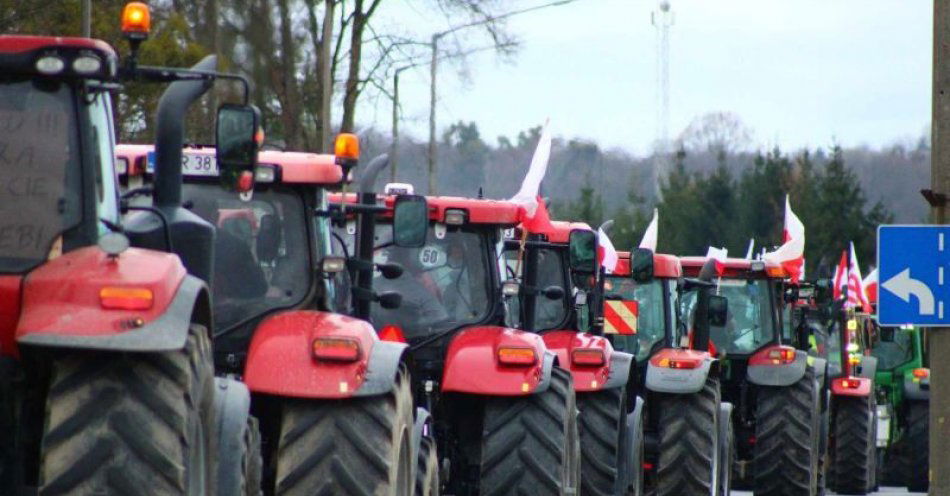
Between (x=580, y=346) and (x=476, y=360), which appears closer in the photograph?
(x=476, y=360)

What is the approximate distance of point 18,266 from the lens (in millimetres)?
6836

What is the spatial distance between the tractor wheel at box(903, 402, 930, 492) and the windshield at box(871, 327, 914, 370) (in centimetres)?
147

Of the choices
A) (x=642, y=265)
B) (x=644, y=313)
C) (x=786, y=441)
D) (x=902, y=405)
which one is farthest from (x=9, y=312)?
(x=902, y=405)

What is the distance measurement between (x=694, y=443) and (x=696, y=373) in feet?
1.92

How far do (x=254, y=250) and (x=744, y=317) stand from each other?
11.5 m

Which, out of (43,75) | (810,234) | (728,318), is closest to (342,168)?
(43,75)

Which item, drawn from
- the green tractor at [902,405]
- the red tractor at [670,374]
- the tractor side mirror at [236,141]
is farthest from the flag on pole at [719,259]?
the tractor side mirror at [236,141]

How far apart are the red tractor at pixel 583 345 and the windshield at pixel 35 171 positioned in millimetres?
6731

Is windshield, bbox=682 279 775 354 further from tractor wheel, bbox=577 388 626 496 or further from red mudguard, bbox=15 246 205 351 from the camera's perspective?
red mudguard, bbox=15 246 205 351

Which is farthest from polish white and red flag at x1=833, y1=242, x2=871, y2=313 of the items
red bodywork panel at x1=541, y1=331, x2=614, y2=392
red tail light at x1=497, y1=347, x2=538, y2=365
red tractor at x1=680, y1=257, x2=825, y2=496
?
red tail light at x1=497, y1=347, x2=538, y2=365

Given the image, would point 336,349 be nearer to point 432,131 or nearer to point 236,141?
point 236,141

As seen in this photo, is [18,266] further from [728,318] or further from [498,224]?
[728,318]

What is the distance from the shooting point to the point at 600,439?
14562 mm

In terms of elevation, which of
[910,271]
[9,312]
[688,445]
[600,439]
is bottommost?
[688,445]
